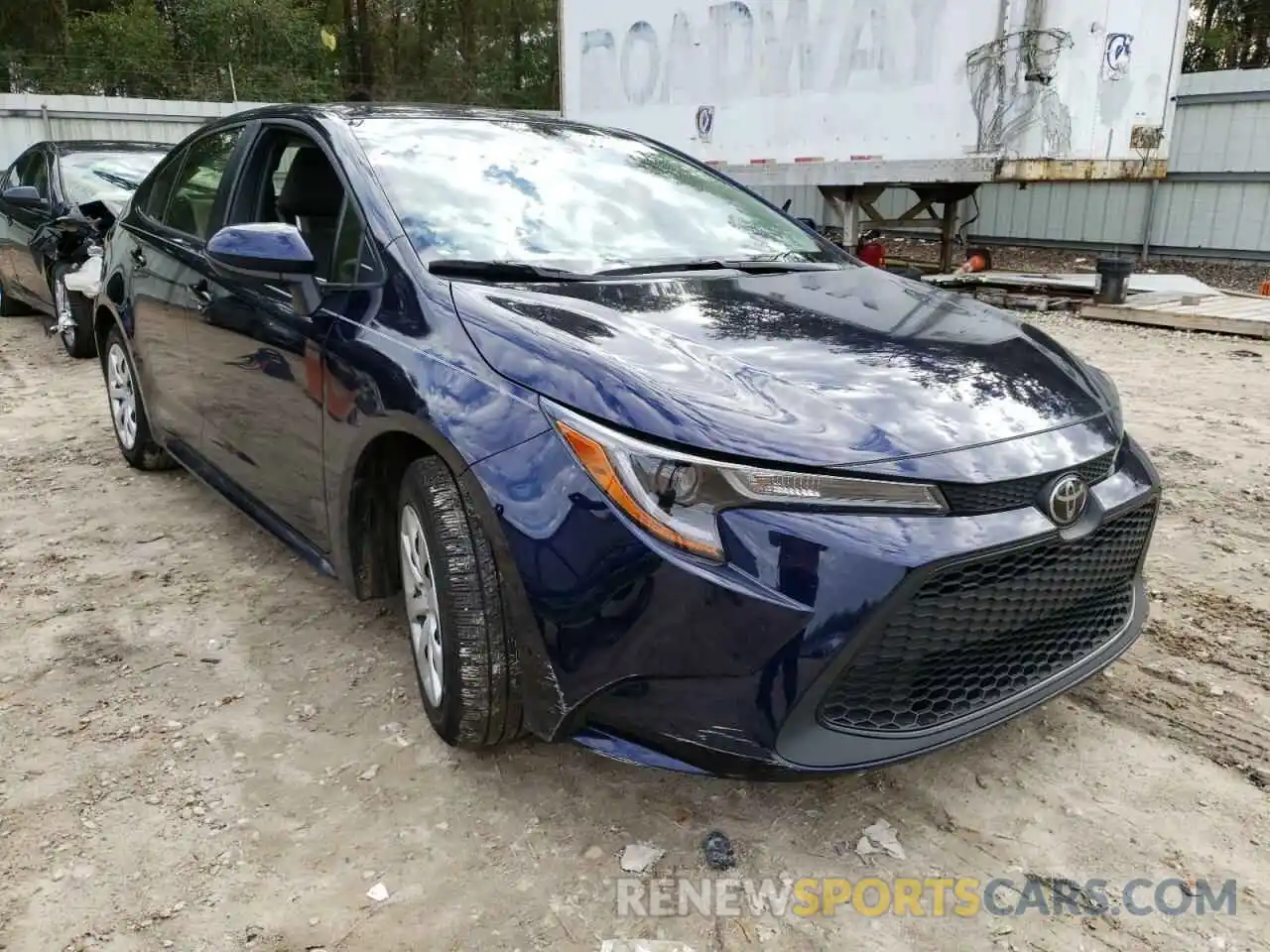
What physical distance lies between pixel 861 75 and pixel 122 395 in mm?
7590

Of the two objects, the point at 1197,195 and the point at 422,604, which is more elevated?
the point at 1197,195

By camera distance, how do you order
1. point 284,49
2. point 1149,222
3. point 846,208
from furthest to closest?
point 284,49
point 1149,222
point 846,208

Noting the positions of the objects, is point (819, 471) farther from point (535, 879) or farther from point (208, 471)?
point (208, 471)

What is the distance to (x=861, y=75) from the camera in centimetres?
970

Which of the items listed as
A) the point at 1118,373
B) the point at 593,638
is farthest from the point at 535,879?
the point at 1118,373

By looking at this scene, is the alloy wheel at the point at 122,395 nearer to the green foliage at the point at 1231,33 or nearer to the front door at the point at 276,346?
the front door at the point at 276,346

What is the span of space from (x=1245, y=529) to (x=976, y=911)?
8.73 feet

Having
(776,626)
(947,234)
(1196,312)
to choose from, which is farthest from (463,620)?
(947,234)

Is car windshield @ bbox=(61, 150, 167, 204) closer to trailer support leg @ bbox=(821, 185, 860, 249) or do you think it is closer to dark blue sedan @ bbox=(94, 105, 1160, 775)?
dark blue sedan @ bbox=(94, 105, 1160, 775)

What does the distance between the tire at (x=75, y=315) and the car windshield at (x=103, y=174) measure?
0.59m

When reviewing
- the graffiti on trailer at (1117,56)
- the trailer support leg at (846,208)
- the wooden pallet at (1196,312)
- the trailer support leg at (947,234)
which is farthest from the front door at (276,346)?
the trailer support leg at (947,234)

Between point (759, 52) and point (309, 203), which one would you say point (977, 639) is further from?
point (759, 52)

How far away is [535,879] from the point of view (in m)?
2.15

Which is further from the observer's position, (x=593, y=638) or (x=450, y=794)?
(x=450, y=794)
